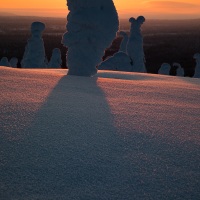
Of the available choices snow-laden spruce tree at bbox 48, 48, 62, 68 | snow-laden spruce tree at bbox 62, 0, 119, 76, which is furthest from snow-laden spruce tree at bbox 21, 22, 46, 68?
snow-laden spruce tree at bbox 62, 0, 119, 76

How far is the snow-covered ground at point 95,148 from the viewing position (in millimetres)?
1686

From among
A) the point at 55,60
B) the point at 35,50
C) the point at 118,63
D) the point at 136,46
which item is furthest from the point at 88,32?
the point at 55,60

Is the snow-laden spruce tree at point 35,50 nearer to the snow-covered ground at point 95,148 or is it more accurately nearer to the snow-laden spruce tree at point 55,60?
the snow-laden spruce tree at point 55,60

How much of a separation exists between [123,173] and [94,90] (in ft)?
8.52

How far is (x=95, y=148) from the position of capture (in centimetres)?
215

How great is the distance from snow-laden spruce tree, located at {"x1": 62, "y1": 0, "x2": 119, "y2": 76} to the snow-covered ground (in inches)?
146

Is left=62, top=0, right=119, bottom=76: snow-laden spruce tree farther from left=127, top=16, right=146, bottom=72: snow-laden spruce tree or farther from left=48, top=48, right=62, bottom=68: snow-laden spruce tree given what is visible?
left=48, top=48, right=62, bottom=68: snow-laden spruce tree

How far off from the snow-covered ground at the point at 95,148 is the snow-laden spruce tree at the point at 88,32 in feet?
12.1

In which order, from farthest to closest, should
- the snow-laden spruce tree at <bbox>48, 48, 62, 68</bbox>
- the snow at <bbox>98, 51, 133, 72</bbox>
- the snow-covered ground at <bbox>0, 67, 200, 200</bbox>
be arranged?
the snow-laden spruce tree at <bbox>48, 48, 62, 68</bbox>
the snow at <bbox>98, 51, 133, 72</bbox>
the snow-covered ground at <bbox>0, 67, 200, 200</bbox>

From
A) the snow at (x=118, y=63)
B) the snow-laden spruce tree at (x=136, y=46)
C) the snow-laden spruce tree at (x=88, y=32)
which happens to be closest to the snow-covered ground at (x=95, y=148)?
the snow-laden spruce tree at (x=88, y=32)

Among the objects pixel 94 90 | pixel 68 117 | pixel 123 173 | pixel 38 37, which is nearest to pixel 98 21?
pixel 94 90

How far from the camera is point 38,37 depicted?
60.2 ft

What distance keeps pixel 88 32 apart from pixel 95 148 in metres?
5.45

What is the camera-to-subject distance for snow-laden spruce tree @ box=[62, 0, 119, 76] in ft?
22.1
